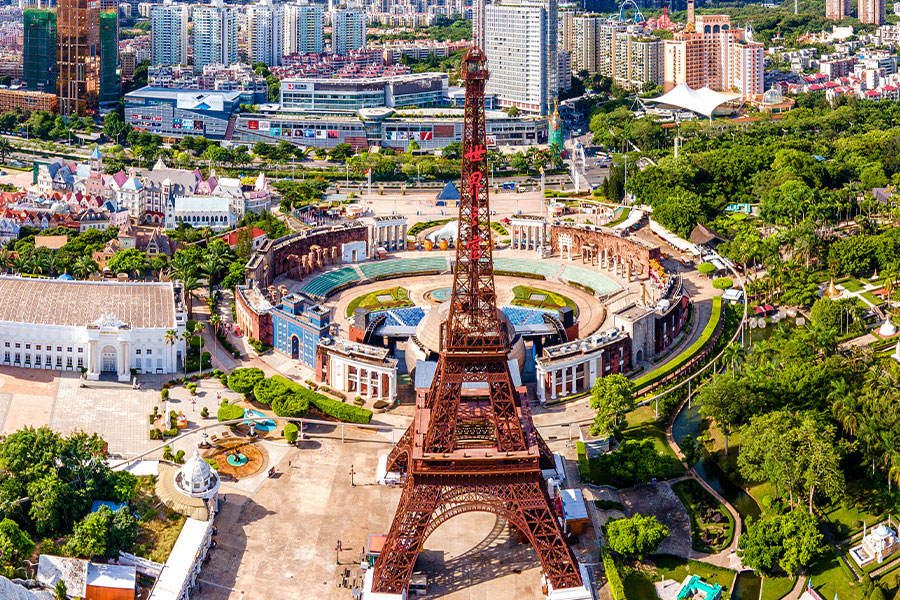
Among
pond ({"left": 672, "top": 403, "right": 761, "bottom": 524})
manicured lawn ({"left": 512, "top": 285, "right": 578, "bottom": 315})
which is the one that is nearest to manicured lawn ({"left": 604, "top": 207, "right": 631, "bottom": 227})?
manicured lawn ({"left": 512, "top": 285, "right": 578, "bottom": 315})

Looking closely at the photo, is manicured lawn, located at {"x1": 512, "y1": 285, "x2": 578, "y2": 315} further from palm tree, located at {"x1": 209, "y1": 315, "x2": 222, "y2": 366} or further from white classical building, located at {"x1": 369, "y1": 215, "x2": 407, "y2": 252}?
palm tree, located at {"x1": 209, "y1": 315, "x2": 222, "y2": 366}

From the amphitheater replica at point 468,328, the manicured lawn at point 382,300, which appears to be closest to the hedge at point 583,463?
the amphitheater replica at point 468,328

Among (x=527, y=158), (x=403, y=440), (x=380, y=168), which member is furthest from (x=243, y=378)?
(x=527, y=158)

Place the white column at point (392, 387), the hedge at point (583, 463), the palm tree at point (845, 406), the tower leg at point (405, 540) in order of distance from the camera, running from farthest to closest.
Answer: the white column at point (392, 387) < the hedge at point (583, 463) < the palm tree at point (845, 406) < the tower leg at point (405, 540)

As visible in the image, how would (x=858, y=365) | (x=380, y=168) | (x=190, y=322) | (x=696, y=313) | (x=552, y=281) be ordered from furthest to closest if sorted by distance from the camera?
(x=380, y=168) → (x=552, y=281) → (x=696, y=313) → (x=190, y=322) → (x=858, y=365)

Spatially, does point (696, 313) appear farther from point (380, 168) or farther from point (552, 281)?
point (380, 168)

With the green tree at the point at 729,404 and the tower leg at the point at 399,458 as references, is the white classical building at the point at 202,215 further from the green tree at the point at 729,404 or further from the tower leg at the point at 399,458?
the green tree at the point at 729,404
